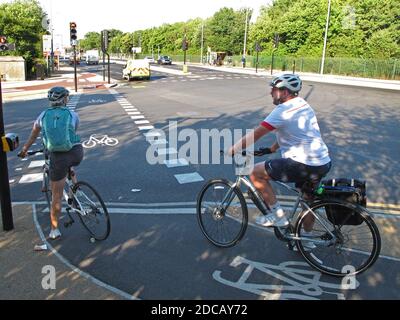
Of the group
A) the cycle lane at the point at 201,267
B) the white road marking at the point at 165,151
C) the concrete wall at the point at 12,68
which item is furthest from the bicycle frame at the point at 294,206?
the concrete wall at the point at 12,68

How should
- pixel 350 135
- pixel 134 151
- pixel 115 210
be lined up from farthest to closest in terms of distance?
1. pixel 350 135
2. pixel 134 151
3. pixel 115 210

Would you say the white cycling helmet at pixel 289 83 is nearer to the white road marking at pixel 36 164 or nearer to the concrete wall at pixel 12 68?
the white road marking at pixel 36 164

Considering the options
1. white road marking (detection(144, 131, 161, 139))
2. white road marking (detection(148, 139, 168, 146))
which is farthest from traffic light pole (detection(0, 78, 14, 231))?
white road marking (detection(144, 131, 161, 139))

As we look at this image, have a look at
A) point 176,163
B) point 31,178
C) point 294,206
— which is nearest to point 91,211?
point 294,206

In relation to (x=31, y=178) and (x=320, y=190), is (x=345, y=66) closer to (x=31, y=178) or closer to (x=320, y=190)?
(x=31, y=178)

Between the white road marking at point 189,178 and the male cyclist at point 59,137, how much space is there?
2590 mm

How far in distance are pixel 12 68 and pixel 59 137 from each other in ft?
98.0

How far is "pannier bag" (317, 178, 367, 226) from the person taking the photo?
12.7 feet

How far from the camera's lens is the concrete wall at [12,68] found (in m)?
30.1

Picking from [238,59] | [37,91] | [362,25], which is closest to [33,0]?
[238,59]

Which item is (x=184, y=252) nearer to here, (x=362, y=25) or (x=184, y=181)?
(x=184, y=181)

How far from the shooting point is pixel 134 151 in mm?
9258

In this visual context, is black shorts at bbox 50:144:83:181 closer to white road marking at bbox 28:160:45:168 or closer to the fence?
white road marking at bbox 28:160:45:168

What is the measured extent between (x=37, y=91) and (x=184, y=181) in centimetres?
1939
